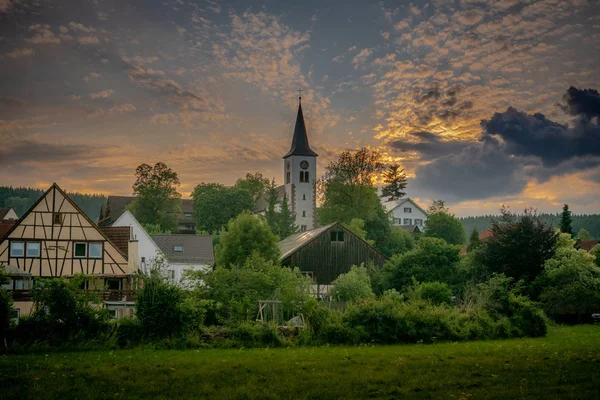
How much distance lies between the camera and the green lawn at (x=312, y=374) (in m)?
10.4

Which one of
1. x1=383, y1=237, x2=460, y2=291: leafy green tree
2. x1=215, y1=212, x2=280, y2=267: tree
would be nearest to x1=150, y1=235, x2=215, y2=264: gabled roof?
x1=215, y1=212, x2=280, y2=267: tree

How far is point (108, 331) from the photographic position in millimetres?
18781

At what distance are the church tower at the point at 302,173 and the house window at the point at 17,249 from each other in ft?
190

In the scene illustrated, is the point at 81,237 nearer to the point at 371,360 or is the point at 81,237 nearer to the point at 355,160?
the point at 371,360

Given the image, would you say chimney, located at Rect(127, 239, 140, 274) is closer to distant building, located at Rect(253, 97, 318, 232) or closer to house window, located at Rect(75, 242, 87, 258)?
house window, located at Rect(75, 242, 87, 258)

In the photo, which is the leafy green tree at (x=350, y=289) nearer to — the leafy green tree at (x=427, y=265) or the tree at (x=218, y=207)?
the leafy green tree at (x=427, y=265)

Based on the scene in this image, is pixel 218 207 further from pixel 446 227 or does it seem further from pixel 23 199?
pixel 23 199

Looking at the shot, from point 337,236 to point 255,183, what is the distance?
66.2 meters

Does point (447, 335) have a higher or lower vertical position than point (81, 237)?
lower

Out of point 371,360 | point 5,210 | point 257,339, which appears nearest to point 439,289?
point 257,339

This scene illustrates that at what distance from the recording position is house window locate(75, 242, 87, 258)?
41625 mm

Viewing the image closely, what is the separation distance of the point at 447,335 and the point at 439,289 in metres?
8.83

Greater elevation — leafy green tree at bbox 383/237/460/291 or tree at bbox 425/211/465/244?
tree at bbox 425/211/465/244

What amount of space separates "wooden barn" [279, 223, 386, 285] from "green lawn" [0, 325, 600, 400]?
3160 cm
